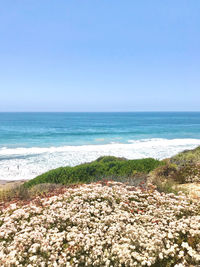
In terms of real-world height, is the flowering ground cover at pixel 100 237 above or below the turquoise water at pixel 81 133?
above

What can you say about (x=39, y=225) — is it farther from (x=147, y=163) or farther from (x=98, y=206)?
(x=147, y=163)

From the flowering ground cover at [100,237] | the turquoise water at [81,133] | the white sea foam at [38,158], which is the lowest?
the white sea foam at [38,158]

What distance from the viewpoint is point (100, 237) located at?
4.46m

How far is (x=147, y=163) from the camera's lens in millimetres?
14906

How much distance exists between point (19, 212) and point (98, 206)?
2.19 m

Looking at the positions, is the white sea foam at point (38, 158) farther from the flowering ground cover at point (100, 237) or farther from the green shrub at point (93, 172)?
the flowering ground cover at point (100, 237)

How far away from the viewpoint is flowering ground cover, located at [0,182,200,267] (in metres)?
3.87

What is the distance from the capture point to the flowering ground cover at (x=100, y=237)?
3.87 meters

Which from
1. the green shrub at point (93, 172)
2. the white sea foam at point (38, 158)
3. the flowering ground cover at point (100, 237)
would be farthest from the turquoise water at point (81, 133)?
the flowering ground cover at point (100, 237)

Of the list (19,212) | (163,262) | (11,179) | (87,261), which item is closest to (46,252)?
(87,261)

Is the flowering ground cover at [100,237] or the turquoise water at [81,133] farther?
the turquoise water at [81,133]

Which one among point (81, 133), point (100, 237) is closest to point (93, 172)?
point (100, 237)

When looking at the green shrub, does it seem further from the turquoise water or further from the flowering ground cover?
the turquoise water

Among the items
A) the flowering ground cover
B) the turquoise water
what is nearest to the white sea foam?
the turquoise water
